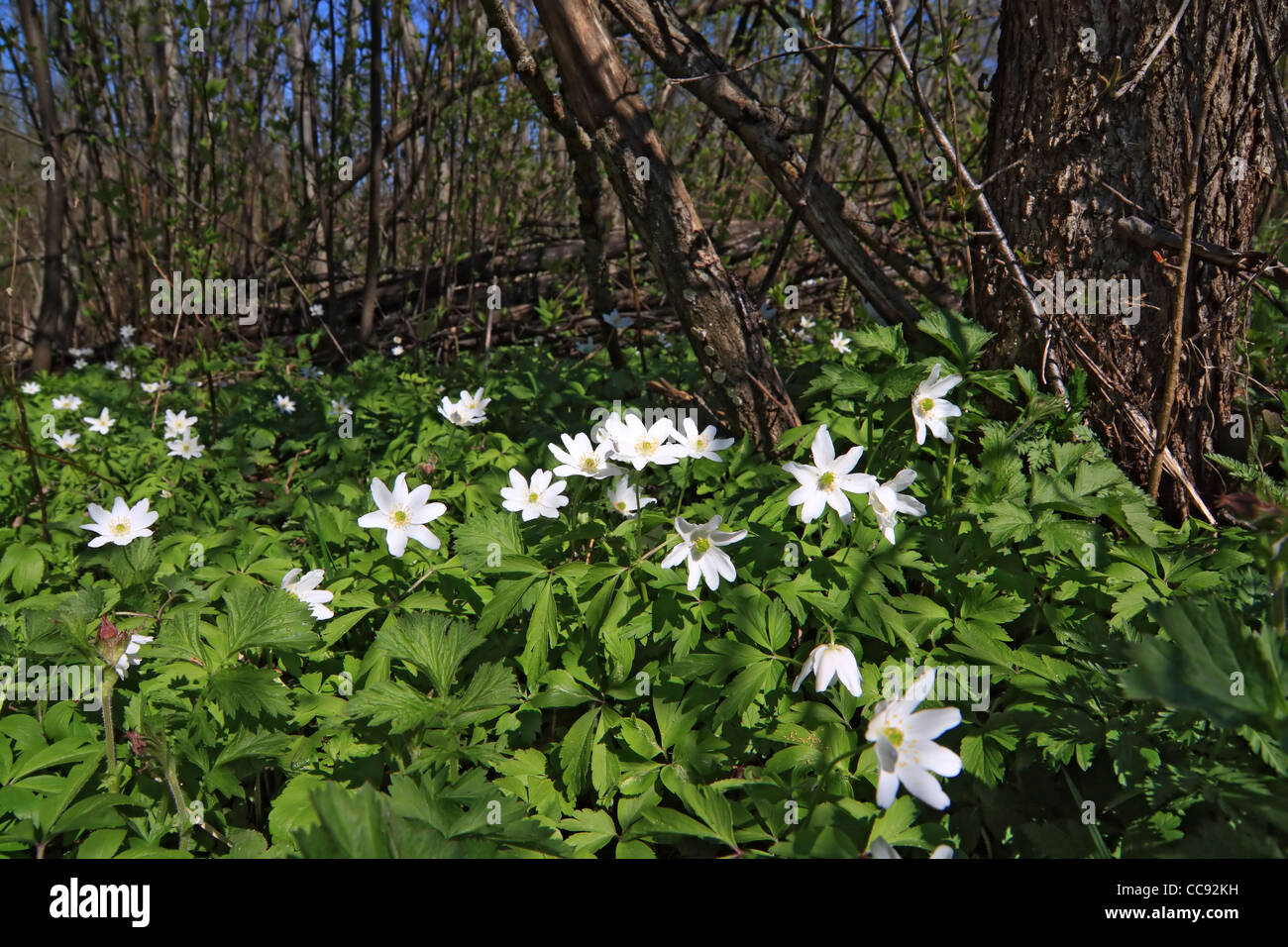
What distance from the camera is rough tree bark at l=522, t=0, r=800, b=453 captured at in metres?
2.69

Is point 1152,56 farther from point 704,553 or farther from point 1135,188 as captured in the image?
point 704,553

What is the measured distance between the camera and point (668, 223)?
2713 mm

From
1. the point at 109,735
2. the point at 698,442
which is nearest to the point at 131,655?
the point at 109,735

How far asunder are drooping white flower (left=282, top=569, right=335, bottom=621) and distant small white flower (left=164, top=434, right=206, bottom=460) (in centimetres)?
175

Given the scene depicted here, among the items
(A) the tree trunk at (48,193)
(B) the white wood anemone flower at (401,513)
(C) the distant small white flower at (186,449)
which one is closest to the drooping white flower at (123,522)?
(B) the white wood anemone flower at (401,513)

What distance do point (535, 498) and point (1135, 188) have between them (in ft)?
6.58

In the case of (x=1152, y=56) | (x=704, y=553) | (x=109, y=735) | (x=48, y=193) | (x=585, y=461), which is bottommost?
(x=109, y=735)

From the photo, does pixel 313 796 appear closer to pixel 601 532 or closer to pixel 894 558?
pixel 601 532

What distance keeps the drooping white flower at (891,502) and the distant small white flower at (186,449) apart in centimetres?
308

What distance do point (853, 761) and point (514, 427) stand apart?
2.34 metres

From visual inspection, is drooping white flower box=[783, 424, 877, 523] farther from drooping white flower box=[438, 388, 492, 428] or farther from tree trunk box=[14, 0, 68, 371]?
tree trunk box=[14, 0, 68, 371]

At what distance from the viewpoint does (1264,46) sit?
2.08 m

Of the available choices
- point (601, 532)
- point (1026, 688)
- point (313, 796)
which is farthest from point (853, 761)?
point (313, 796)

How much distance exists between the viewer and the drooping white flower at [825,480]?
1.80m
